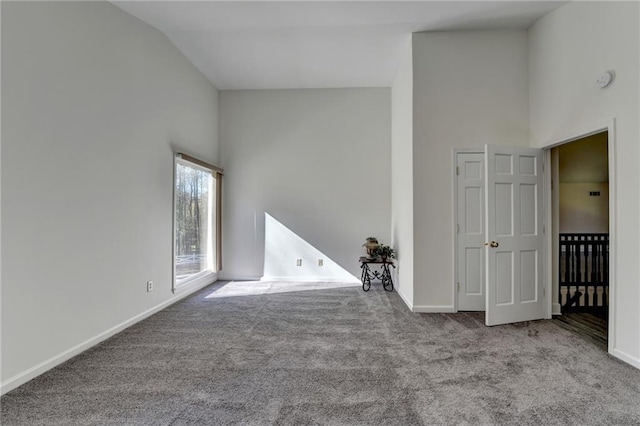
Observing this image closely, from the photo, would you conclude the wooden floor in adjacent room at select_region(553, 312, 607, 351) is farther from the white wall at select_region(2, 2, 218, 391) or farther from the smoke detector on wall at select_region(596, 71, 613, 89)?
the white wall at select_region(2, 2, 218, 391)

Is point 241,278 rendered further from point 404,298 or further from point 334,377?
point 334,377

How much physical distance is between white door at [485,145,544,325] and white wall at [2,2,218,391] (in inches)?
150

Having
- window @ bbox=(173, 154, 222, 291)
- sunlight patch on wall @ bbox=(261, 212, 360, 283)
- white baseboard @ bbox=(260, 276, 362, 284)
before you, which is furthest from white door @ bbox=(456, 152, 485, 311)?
window @ bbox=(173, 154, 222, 291)

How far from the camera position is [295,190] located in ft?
17.4

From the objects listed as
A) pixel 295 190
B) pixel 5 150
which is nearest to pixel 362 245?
pixel 295 190

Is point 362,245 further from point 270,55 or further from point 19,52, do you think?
point 19,52

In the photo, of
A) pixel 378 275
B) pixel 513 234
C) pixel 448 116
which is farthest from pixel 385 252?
pixel 448 116

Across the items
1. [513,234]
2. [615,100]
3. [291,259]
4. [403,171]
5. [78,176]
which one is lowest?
[291,259]

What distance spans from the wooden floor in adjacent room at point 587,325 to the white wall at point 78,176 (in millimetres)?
4579

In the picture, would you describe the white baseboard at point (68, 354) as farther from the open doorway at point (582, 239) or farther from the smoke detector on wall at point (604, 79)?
the smoke detector on wall at point (604, 79)

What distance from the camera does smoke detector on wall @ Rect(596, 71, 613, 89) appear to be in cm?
250

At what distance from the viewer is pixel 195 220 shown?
472cm

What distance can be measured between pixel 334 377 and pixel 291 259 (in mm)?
3198

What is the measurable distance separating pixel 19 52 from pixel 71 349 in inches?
90.8
